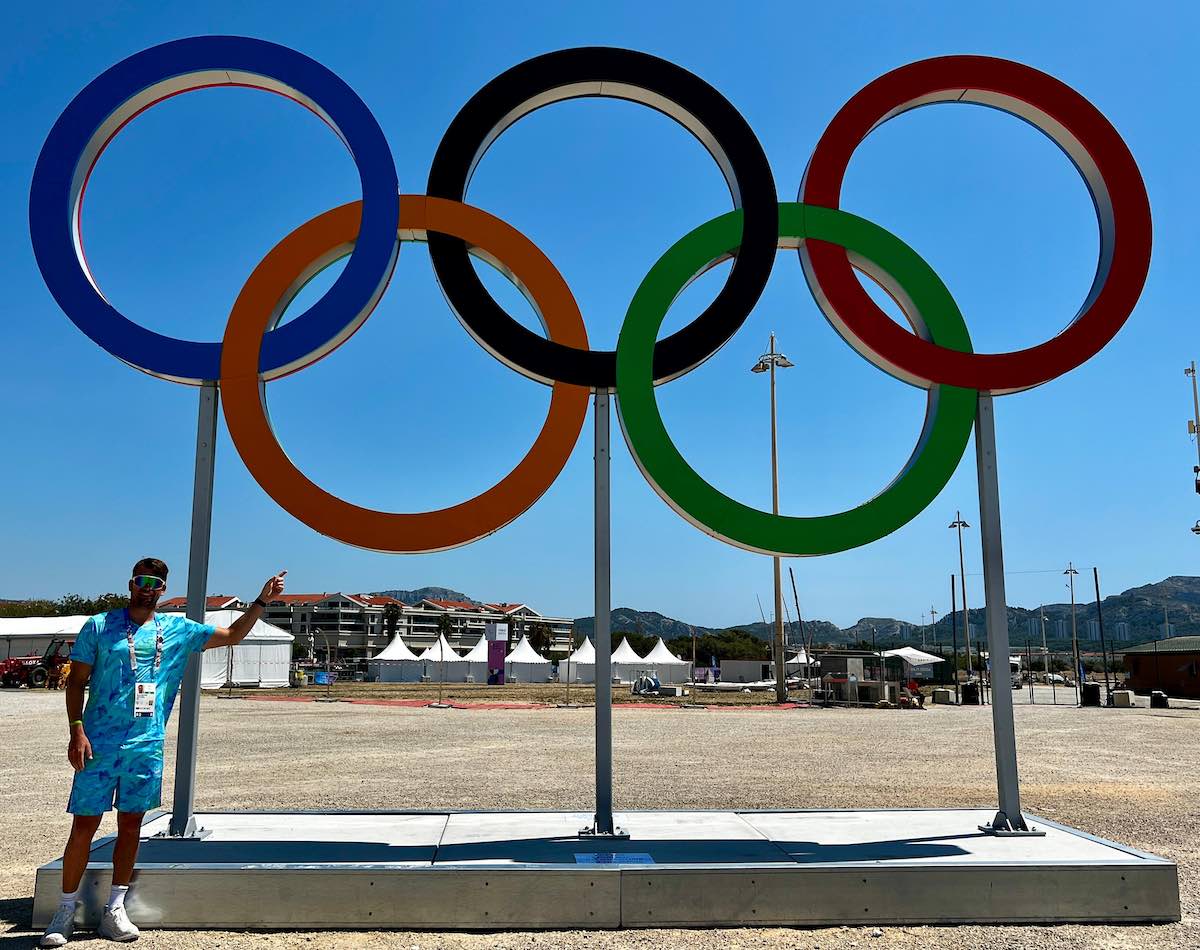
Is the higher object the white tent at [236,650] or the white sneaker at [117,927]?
the white tent at [236,650]

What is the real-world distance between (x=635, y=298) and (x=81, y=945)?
18.0ft

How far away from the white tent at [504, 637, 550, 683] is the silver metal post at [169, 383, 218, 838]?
174 feet

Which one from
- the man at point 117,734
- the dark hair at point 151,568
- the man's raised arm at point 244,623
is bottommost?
the man at point 117,734

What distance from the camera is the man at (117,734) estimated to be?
16.8 ft

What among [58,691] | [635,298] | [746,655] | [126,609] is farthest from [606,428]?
[746,655]

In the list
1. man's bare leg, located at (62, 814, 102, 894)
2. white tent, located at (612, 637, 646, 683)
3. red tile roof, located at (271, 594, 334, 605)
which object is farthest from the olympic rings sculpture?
red tile roof, located at (271, 594, 334, 605)

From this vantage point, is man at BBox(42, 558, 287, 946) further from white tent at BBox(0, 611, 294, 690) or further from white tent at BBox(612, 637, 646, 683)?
white tent at BBox(612, 637, 646, 683)

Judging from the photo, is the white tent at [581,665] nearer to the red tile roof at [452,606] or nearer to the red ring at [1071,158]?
the red ring at [1071,158]

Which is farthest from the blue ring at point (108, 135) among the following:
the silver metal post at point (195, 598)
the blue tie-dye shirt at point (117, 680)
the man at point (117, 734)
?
the blue tie-dye shirt at point (117, 680)

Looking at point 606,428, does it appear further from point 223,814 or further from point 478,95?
point 223,814

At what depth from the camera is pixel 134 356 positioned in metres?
6.96

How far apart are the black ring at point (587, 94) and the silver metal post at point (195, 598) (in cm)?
213

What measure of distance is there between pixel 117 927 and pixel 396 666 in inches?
2143

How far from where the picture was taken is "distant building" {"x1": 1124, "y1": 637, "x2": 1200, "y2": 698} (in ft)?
130
